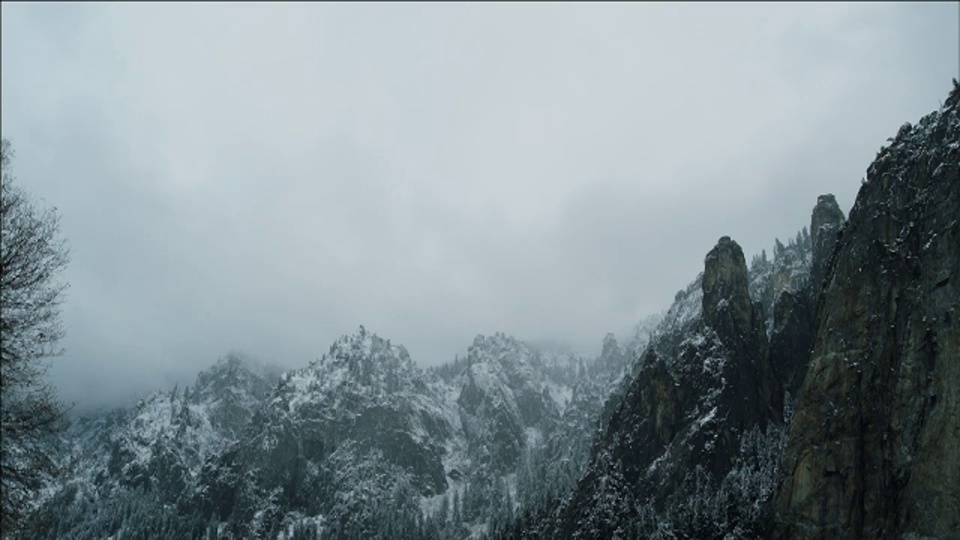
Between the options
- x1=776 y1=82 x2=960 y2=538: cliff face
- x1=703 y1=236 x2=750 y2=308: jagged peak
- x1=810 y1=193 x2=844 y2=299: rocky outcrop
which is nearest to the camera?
x1=776 y1=82 x2=960 y2=538: cliff face

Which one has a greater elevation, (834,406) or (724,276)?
(724,276)

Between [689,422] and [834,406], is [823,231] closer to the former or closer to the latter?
[689,422]

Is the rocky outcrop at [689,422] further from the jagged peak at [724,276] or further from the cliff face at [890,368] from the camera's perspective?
the cliff face at [890,368]

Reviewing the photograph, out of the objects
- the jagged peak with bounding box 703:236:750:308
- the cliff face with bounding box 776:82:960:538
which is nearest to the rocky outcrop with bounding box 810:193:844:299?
the jagged peak with bounding box 703:236:750:308

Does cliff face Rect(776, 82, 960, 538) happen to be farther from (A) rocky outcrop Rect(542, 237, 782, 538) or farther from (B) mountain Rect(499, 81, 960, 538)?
(A) rocky outcrop Rect(542, 237, 782, 538)

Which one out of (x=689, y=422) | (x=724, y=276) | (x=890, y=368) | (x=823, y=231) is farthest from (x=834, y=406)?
(x=823, y=231)

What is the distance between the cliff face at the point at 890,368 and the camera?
77.4 meters

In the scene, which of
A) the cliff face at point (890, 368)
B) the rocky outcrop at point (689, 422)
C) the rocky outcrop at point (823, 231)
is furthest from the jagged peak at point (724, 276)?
the cliff face at point (890, 368)

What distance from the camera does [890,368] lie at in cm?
9219

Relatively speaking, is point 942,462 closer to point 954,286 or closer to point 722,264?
point 954,286

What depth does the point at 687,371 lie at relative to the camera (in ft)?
565

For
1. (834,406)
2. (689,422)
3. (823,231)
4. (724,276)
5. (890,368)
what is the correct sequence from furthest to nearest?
1. (823,231)
2. (724,276)
3. (689,422)
4. (834,406)
5. (890,368)

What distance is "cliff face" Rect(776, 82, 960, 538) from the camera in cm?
7744

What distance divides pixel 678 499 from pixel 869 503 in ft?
179
